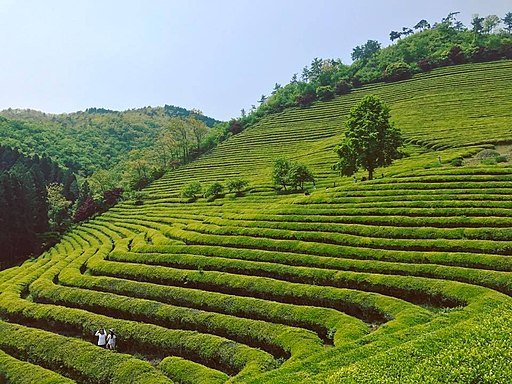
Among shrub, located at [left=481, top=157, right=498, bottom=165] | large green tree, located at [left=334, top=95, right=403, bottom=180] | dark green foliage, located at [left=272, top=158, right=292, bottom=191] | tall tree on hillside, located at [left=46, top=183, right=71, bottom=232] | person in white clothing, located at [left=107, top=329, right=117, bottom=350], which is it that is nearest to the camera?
person in white clothing, located at [left=107, top=329, right=117, bottom=350]

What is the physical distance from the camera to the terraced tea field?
52.4 ft

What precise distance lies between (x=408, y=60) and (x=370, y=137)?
8905 cm

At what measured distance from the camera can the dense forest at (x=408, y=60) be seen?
111m

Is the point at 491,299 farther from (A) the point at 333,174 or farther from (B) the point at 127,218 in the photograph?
(B) the point at 127,218

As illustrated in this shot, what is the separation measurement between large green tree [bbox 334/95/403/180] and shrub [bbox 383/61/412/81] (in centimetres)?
7323

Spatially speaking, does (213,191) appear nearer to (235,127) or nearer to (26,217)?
(26,217)

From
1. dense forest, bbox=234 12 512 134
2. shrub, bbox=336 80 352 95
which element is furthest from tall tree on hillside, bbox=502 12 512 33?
shrub, bbox=336 80 352 95

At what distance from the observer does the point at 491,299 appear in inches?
790

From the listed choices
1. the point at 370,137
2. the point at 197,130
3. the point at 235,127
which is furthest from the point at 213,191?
the point at 235,127

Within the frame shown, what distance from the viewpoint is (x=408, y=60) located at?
124 meters

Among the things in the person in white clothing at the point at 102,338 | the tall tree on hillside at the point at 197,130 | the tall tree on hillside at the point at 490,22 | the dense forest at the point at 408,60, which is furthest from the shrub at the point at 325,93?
the person in white clothing at the point at 102,338

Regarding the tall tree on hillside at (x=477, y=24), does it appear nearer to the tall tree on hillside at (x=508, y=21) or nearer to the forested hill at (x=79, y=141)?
the tall tree on hillside at (x=508, y=21)

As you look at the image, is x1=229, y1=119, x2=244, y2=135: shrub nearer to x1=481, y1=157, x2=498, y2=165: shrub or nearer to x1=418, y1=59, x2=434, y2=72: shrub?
x1=418, y1=59, x2=434, y2=72: shrub

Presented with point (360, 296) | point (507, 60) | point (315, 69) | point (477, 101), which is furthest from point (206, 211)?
point (315, 69)
